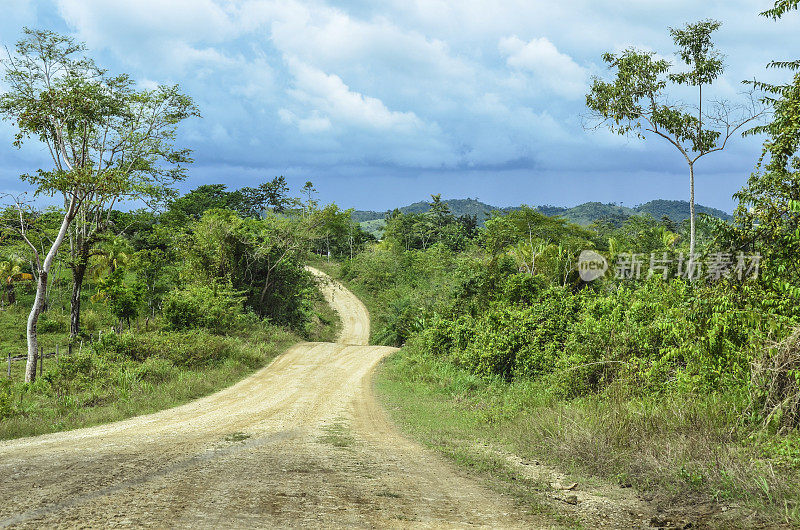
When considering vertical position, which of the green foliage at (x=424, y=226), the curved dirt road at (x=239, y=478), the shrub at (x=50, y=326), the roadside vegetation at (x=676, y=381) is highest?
the green foliage at (x=424, y=226)

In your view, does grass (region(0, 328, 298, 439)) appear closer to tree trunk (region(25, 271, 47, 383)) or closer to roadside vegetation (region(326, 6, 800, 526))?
tree trunk (region(25, 271, 47, 383))

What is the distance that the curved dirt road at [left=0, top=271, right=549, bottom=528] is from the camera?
4957mm

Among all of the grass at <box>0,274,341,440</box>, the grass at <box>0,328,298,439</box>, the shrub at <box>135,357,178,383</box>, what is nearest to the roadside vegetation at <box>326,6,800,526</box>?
the grass at <box>0,328,298,439</box>

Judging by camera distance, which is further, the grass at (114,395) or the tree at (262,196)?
the tree at (262,196)

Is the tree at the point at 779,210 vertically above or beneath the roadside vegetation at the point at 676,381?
above

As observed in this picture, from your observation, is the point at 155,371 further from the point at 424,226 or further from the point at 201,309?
the point at 424,226

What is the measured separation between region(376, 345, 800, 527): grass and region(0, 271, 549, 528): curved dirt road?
1.30m

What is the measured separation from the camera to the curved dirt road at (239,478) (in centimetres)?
496

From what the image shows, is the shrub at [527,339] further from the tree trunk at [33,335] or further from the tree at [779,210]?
the tree trunk at [33,335]

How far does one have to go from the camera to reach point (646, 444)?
23.3 feet

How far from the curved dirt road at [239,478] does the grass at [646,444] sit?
4.27 ft

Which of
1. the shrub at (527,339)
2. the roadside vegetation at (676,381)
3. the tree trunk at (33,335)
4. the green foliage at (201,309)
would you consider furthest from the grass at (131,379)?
the shrub at (527,339)

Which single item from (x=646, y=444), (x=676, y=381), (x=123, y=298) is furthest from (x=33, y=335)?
(x=676, y=381)

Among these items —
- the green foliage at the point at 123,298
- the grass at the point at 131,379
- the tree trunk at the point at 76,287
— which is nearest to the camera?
the grass at the point at 131,379
